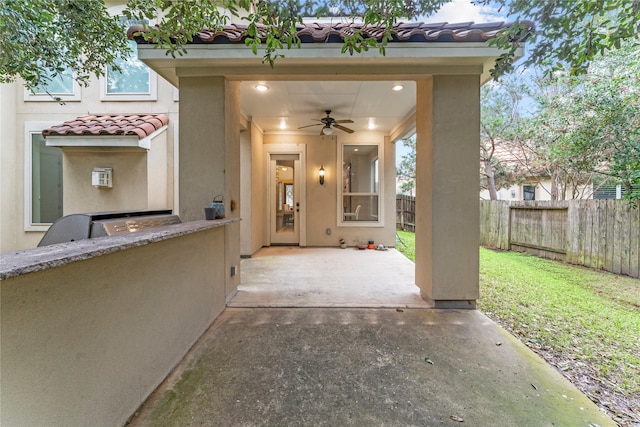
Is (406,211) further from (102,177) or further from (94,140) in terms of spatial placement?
(94,140)

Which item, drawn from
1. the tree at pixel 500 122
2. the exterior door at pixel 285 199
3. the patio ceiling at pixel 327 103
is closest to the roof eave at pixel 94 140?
the patio ceiling at pixel 327 103

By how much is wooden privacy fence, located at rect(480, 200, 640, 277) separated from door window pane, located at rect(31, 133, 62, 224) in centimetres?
1073

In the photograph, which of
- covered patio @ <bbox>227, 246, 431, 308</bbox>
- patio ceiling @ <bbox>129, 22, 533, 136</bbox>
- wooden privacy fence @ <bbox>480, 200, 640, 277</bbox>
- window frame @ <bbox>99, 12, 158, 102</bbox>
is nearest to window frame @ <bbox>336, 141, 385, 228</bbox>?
covered patio @ <bbox>227, 246, 431, 308</bbox>

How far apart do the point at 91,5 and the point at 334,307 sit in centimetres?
476

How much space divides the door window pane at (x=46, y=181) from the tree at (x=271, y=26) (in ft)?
8.32

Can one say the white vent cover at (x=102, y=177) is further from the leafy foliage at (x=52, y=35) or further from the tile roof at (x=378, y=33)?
the tile roof at (x=378, y=33)

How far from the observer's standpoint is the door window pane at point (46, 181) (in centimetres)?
518

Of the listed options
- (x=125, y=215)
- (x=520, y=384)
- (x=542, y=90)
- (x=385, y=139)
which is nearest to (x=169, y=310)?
(x=125, y=215)

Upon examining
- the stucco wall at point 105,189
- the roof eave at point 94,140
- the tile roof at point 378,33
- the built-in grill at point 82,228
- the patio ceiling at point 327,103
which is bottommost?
the built-in grill at point 82,228

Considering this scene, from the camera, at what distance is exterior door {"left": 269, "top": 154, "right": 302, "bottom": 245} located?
23.8 feet

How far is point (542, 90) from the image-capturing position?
7.38m

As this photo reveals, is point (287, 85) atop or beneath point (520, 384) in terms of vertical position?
atop

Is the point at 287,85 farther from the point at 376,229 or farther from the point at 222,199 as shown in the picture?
the point at 376,229

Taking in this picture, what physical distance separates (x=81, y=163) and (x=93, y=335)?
186 inches
